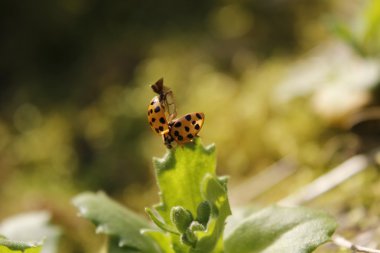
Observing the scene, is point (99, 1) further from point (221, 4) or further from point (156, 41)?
point (221, 4)

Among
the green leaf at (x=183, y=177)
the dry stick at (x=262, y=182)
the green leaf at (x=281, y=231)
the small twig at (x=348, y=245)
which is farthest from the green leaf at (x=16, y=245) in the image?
the dry stick at (x=262, y=182)

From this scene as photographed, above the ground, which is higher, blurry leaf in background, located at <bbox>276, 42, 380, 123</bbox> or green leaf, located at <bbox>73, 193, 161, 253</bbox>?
blurry leaf in background, located at <bbox>276, 42, 380, 123</bbox>

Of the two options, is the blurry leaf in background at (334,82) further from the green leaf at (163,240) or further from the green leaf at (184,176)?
the green leaf at (163,240)

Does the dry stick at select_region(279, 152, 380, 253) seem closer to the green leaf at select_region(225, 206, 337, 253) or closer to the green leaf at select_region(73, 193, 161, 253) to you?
the green leaf at select_region(225, 206, 337, 253)

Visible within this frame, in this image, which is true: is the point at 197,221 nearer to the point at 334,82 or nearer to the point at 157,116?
the point at 157,116

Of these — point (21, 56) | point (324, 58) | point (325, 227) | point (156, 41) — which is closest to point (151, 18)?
point (156, 41)

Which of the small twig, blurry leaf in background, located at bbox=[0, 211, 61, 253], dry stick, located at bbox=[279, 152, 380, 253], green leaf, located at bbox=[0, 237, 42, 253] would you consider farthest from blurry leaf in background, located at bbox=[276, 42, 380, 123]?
green leaf, located at bbox=[0, 237, 42, 253]
